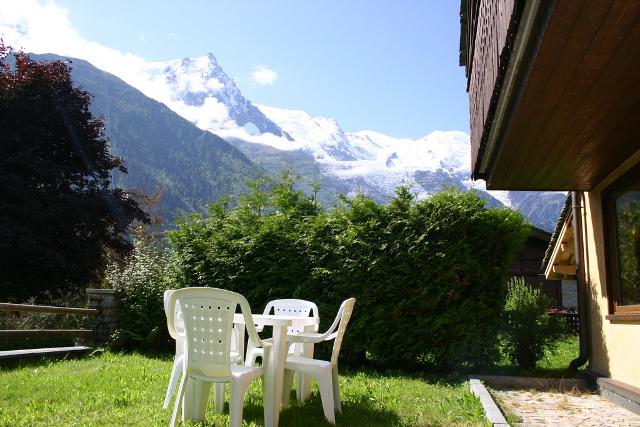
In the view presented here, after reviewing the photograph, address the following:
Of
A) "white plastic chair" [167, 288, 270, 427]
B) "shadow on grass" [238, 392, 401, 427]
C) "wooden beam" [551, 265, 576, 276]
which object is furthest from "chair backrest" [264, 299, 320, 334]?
"wooden beam" [551, 265, 576, 276]

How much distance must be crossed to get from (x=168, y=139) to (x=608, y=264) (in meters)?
107

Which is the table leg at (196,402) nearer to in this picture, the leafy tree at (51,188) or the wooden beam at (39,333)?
the wooden beam at (39,333)

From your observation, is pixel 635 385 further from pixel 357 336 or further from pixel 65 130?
pixel 65 130

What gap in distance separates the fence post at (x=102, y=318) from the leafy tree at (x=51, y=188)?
184 cm

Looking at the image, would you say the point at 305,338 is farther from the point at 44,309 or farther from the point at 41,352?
→ the point at 44,309

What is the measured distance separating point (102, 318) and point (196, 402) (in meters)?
6.00

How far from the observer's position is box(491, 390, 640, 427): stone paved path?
5.10 meters

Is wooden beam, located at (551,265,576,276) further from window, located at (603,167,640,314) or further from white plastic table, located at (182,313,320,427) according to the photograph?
white plastic table, located at (182,313,320,427)

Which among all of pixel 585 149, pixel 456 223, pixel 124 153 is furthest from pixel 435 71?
pixel 124 153

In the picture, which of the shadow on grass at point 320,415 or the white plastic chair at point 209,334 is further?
the shadow on grass at point 320,415

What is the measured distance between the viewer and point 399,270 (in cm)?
824

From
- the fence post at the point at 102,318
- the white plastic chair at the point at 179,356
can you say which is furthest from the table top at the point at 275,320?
the fence post at the point at 102,318

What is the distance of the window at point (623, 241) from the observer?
607 centimetres

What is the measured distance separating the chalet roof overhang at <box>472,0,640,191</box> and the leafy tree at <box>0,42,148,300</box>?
912 cm
